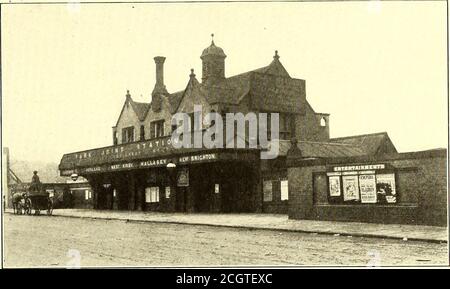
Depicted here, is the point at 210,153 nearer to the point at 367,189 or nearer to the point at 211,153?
the point at 211,153

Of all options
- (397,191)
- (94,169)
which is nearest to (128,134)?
(94,169)

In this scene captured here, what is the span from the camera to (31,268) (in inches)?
474

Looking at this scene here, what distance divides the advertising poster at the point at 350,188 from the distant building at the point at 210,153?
564 centimetres

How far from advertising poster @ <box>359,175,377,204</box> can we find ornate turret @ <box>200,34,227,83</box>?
52.0ft

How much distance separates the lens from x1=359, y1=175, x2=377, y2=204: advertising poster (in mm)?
21422

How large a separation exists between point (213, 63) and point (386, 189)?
17114 millimetres

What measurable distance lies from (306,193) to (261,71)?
540 inches

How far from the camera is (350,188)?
72.7 feet

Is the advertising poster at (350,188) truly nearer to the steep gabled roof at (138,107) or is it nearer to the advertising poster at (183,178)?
the advertising poster at (183,178)

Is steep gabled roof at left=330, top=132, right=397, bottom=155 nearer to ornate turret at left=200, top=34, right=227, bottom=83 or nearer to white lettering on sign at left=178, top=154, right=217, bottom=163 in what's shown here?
ornate turret at left=200, top=34, right=227, bottom=83

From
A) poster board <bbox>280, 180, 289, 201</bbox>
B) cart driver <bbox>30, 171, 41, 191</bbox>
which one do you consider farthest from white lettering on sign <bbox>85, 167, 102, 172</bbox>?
poster board <bbox>280, 180, 289, 201</bbox>

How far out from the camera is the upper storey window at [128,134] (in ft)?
139

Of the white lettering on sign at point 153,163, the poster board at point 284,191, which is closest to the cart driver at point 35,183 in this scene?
the white lettering on sign at point 153,163
